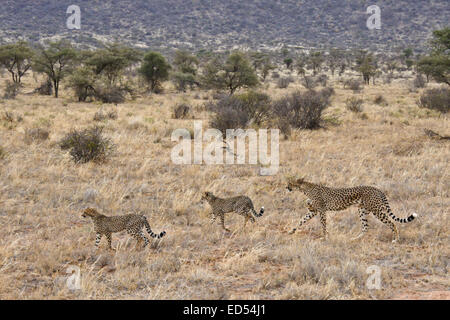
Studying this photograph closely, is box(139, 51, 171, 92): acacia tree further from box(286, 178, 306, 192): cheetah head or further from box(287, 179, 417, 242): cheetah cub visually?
box(287, 179, 417, 242): cheetah cub

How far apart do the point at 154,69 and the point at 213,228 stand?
101 ft

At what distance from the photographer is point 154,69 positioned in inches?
1433

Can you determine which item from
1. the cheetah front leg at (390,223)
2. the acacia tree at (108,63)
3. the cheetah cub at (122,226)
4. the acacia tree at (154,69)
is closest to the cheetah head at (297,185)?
the cheetah front leg at (390,223)

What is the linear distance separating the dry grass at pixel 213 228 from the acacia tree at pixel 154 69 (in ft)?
74.5

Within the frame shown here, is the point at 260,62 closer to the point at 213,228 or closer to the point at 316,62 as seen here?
the point at 316,62

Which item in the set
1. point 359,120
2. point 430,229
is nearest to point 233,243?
point 430,229

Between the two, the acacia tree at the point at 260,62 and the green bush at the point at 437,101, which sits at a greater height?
the acacia tree at the point at 260,62

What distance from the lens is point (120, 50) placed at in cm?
3753

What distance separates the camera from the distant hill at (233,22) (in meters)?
88.9

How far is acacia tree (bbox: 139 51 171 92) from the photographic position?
117 ft

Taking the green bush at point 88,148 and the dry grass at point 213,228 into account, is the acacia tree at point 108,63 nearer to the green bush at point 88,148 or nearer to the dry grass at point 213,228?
the dry grass at point 213,228
